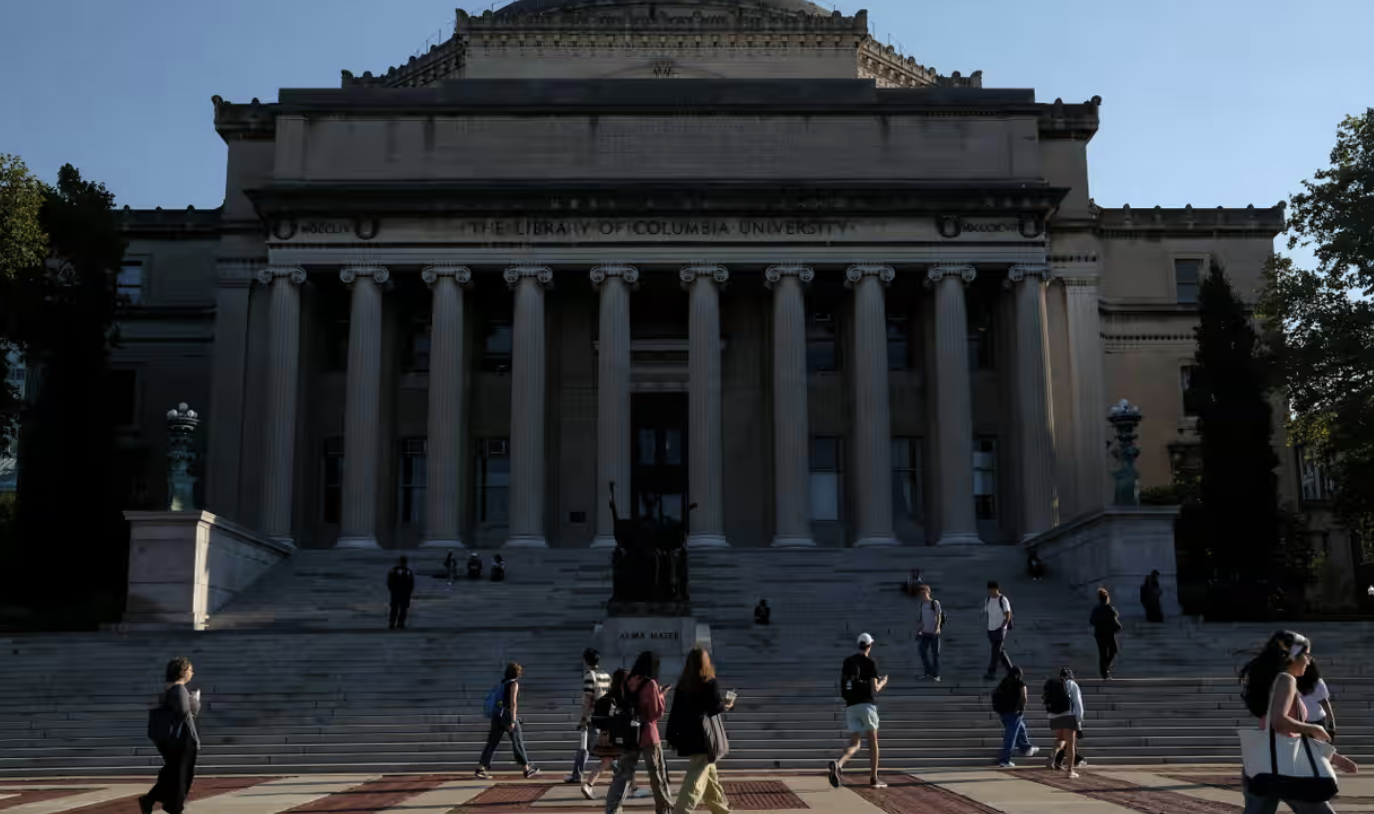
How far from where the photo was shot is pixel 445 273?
4247 cm

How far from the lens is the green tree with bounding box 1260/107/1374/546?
128 feet

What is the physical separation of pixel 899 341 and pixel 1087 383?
6.00 meters

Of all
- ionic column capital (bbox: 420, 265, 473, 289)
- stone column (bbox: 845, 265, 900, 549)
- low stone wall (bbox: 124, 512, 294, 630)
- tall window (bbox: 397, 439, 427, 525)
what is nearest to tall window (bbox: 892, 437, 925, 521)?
stone column (bbox: 845, 265, 900, 549)

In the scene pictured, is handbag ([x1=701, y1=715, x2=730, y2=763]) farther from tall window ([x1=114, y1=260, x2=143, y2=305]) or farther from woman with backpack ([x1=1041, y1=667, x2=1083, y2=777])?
tall window ([x1=114, y1=260, x2=143, y2=305])

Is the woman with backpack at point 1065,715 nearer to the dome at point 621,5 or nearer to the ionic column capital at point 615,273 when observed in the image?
the ionic column capital at point 615,273

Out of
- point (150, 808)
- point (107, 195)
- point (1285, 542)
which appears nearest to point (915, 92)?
point (1285, 542)

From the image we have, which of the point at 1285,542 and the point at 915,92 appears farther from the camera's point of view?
the point at 915,92

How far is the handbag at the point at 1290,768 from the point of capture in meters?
9.30

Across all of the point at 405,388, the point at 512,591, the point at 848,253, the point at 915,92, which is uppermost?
the point at 915,92

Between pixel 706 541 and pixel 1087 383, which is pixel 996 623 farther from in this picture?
pixel 1087 383

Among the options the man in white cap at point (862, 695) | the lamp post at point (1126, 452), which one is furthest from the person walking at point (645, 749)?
the lamp post at point (1126, 452)

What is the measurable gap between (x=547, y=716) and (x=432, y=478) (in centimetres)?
1982

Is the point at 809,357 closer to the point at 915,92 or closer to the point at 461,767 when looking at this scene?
the point at 915,92

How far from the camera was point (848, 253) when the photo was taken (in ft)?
140
